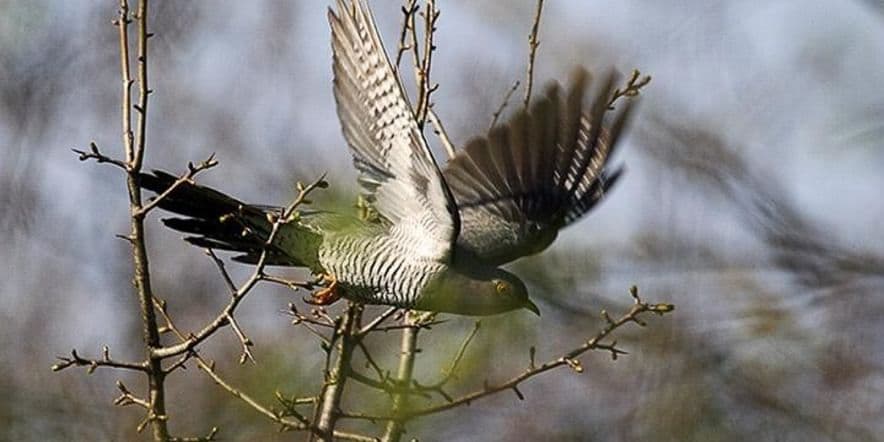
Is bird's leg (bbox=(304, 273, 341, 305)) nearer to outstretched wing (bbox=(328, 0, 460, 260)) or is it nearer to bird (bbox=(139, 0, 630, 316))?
bird (bbox=(139, 0, 630, 316))

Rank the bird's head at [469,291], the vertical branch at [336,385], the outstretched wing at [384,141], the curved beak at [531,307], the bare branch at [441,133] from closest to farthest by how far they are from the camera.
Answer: the curved beak at [531,307] < the bird's head at [469,291] < the vertical branch at [336,385] < the outstretched wing at [384,141] < the bare branch at [441,133]

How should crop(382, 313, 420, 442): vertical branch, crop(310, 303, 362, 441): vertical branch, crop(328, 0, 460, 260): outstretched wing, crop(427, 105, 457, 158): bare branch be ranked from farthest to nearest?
1. crop(427, 105, 457, 158): bare branch
2. crop(328, 0, 460, 260): outstretched wing
3. crop(310, 303, 362, 441): vertical branch
4. crop(382, 313, 420, 442): vertical branch

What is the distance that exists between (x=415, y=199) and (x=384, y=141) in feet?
0.53

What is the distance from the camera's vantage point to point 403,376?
3.14 meters

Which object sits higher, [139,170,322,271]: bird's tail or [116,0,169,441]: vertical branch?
[139,170,322,271]: bird's tail

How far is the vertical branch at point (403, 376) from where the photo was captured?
2.55 metres

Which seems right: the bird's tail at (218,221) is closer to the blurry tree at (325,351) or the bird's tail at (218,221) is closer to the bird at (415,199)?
the bird at (415,199)

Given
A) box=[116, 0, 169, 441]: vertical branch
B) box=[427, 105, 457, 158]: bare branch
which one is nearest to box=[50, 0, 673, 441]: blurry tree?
box=[116, 0, 169, 441]: vertical branch

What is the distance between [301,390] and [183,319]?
5444 millimetres

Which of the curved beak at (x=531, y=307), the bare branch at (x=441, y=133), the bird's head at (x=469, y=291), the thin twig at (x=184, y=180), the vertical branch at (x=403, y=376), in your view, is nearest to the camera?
the curved beak at (x=531, y=307)

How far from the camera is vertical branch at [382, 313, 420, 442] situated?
8.36 feet

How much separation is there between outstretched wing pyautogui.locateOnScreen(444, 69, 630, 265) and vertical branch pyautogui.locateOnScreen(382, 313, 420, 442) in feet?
0.99

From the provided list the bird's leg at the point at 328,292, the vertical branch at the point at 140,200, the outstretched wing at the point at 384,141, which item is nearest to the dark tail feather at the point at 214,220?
the bird's leg at the point at 328,292

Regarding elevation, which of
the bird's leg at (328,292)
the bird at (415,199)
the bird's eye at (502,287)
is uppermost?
the bird at (415,199)
